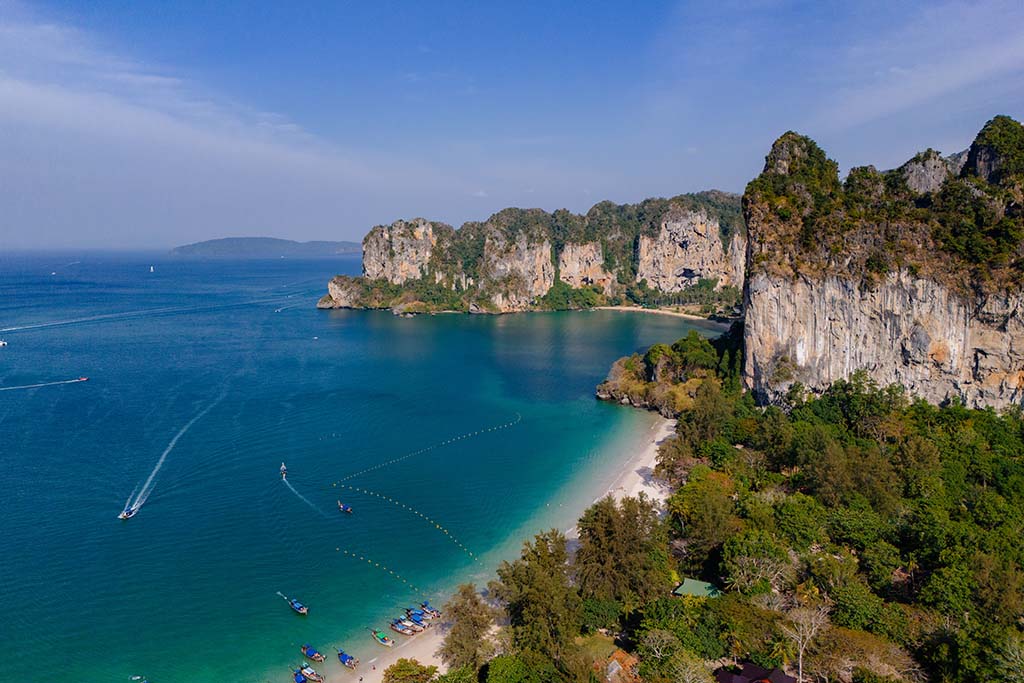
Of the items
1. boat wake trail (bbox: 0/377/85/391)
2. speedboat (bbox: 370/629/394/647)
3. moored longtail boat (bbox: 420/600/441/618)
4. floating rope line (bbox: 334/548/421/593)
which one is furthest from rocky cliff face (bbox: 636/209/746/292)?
speedboat (bbox: 370/629/394/647)

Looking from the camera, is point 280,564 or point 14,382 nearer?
point 280,564

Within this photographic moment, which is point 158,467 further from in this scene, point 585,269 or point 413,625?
point 585,269

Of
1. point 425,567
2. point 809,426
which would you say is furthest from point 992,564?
point 425,567

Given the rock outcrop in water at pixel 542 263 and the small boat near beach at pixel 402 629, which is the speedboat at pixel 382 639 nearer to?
the small boat near beach at pixel 402 629

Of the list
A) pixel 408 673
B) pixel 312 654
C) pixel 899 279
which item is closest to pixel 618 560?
pixel 408 673

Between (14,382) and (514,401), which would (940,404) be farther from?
(14,382)

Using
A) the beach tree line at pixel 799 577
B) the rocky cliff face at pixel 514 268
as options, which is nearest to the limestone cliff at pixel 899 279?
the beach tree line at pixel 799 577

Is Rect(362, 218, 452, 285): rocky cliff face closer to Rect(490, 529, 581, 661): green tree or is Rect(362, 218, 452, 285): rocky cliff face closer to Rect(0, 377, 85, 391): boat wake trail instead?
Rect(0, 377, 85, 391): boat wake trail
